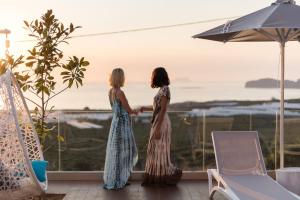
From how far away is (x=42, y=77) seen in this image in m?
8.05

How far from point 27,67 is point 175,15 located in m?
8.73

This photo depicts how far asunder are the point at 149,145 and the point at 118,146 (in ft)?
1.33

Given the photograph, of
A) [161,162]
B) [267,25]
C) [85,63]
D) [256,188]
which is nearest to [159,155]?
[161,162]

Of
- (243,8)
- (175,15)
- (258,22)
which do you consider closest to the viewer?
(258,22)

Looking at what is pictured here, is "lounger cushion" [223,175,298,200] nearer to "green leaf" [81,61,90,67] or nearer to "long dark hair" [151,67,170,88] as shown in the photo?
"long dark hair" [151,67,170,88]

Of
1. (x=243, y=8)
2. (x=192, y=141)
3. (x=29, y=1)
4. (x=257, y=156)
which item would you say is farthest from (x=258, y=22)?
(x=243, y=8)

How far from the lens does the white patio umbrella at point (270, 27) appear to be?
22.1 ft

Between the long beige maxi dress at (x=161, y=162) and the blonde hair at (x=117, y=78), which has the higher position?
the blonde hair at (x=117, y=78)

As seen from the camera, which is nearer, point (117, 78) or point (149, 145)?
point (117, 78)

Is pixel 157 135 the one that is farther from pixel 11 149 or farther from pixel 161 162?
pixel 11 149

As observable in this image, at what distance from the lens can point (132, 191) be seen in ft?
25.7

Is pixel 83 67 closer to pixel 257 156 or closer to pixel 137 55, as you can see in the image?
pixel 257 156

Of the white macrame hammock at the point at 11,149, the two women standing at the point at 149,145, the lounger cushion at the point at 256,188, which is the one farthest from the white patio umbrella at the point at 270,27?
the white macrame hammock at the point at 11,149

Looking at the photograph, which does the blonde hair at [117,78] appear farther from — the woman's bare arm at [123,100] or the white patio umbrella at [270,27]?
the white patio umbrella at [270,27]
